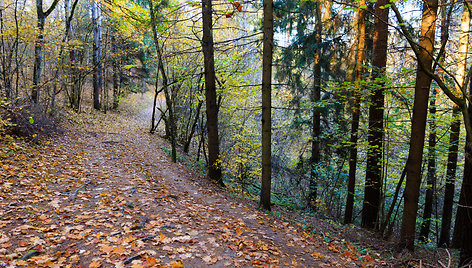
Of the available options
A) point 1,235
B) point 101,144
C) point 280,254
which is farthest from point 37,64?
point 280,254

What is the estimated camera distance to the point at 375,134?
7.73 metres

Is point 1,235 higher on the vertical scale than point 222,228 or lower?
higher

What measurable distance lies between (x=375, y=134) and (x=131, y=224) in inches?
300

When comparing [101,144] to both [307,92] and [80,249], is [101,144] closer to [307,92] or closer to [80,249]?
[80,249]

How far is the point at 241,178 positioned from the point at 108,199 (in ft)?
25.5

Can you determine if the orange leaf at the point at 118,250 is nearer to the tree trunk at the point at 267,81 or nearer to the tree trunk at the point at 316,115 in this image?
the tree trunk at the point at 267,81

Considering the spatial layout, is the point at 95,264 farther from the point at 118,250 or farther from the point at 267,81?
the point at 267,81

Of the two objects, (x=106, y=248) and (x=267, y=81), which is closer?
(x=106, y=248)

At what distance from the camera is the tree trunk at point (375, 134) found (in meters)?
7.10

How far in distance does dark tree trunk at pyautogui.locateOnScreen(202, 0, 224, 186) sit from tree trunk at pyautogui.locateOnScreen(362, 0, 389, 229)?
16.9 feet

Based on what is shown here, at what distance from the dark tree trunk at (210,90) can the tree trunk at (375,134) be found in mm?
5156

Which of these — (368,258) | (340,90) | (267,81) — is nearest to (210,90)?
(267,81)

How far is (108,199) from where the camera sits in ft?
16.5

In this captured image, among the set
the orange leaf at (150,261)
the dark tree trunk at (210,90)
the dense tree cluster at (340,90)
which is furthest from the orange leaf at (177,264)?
the dark tree trunk at (210,90)
